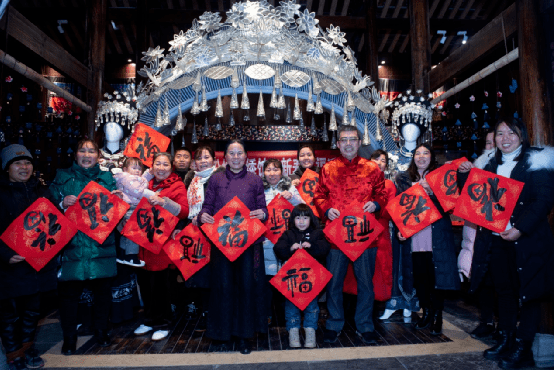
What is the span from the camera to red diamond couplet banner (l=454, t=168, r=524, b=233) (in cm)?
241

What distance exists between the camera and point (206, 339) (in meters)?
2.96

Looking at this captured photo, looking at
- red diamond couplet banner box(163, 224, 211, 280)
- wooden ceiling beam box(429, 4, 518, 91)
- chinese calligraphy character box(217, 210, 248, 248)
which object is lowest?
red diamond couplet banner box(163, 224, 211, 280)

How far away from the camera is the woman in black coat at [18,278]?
2.44 m

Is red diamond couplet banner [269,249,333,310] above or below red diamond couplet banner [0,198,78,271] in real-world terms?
below

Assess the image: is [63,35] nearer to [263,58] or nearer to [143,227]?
[263,58]

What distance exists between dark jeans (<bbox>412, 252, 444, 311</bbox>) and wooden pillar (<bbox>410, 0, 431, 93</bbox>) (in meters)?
3.31

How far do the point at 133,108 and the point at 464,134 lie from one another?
316 inches

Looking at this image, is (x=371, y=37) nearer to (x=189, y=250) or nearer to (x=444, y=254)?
(x=444, y=254)

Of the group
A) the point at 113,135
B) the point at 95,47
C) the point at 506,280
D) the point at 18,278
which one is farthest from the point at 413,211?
the point at 95,47

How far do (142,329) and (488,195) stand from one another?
292 cm

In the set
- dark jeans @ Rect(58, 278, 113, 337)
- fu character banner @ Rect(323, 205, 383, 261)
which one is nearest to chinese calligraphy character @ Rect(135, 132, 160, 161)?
dark jeans @ Rect(58, 278, 113, 337)

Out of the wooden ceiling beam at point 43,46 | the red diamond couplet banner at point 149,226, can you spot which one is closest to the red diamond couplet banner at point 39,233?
the red diamond couplet banner at point 149,226

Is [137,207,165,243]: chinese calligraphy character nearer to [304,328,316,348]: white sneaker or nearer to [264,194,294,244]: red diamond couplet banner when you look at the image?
[264,194,294,244]: red diamond couplet banner

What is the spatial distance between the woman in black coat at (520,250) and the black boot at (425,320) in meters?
0.60
